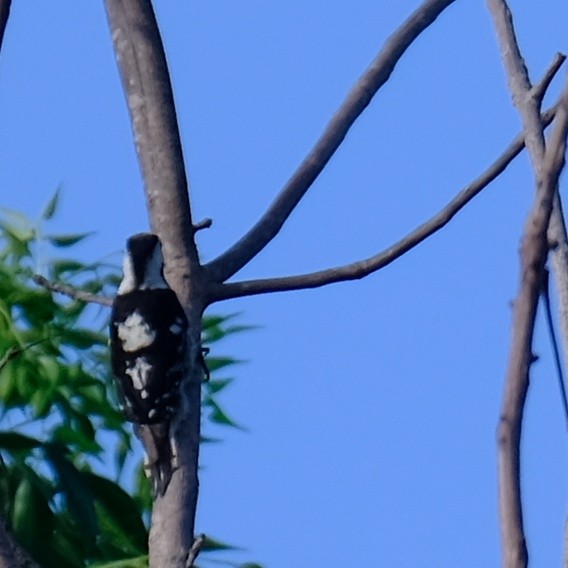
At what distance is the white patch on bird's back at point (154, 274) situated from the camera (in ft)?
12.4

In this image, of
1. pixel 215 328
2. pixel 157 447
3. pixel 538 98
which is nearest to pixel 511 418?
pixel 538 98

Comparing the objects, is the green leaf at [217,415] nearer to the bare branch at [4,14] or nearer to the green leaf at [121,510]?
the green leaf at [121,510]

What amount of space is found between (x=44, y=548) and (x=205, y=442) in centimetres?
66

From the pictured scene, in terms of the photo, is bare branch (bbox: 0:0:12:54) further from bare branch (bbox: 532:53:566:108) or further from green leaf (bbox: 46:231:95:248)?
green leaf (bbox: 46:231:95:248)

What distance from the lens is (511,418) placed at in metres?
1.46

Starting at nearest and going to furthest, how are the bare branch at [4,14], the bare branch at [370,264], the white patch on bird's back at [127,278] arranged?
the bare branch at [4,14]
the bare branch at [370,264]
the white patch on bird's back at [127,278]

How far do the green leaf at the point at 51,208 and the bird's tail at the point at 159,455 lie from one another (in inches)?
24.7

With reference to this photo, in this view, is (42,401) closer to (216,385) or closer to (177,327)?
(177,327)

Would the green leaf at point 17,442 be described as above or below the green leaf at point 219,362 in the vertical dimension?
below

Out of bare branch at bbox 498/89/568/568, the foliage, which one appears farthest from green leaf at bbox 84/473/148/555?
bare branch at bbox 498/89/568/568

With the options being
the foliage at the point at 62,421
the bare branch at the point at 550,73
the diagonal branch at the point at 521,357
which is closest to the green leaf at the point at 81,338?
the foliage at the point at 62,421

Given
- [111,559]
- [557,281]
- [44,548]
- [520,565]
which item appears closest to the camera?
[520,565]

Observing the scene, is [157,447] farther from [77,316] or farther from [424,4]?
[424,4]

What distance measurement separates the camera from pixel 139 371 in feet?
12.9
